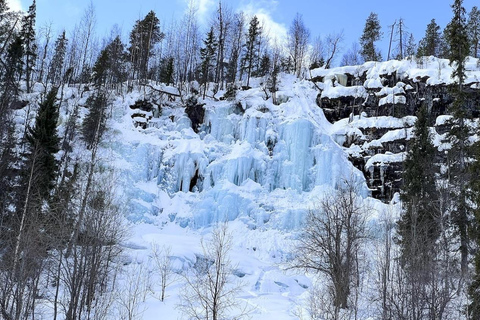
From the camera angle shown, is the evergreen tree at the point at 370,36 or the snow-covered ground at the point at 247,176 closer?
the snow-covered ground at the point at 247,176

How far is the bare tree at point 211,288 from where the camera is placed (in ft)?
44.8

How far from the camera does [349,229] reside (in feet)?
50.5

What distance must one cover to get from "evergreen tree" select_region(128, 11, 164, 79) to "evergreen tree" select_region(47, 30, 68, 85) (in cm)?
737

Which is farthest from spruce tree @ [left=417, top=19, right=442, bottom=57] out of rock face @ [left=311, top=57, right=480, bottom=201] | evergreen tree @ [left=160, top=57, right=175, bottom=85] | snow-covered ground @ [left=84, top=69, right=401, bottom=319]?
evergreen tree @ [left=160, top=57, right=175, bottom=85]

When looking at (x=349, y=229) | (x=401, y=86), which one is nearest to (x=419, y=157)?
(x=349, y=229)

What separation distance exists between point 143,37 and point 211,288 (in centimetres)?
3414

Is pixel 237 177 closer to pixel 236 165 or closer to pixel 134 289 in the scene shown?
pixel 236 165

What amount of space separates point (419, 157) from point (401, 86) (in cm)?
986

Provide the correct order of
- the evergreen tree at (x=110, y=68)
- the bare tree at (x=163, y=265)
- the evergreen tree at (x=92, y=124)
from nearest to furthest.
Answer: the bare tree at (x=163, y=265) < the evergreen tree at (x=92, y=124) < the evergreen tree at (x=110, y=68)

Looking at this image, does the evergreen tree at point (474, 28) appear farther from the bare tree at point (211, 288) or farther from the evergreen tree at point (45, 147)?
the evergreen tree at point (45, 147)

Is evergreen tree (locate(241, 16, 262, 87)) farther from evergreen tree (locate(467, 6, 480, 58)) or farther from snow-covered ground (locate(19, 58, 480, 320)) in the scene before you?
evergreen tree (locate(467, 6, 480, 58))

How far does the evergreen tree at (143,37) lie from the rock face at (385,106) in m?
19.3

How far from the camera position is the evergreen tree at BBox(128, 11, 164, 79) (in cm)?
3916

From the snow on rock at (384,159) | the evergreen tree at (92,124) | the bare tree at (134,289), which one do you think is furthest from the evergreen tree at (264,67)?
the bare tree at (134,289)
